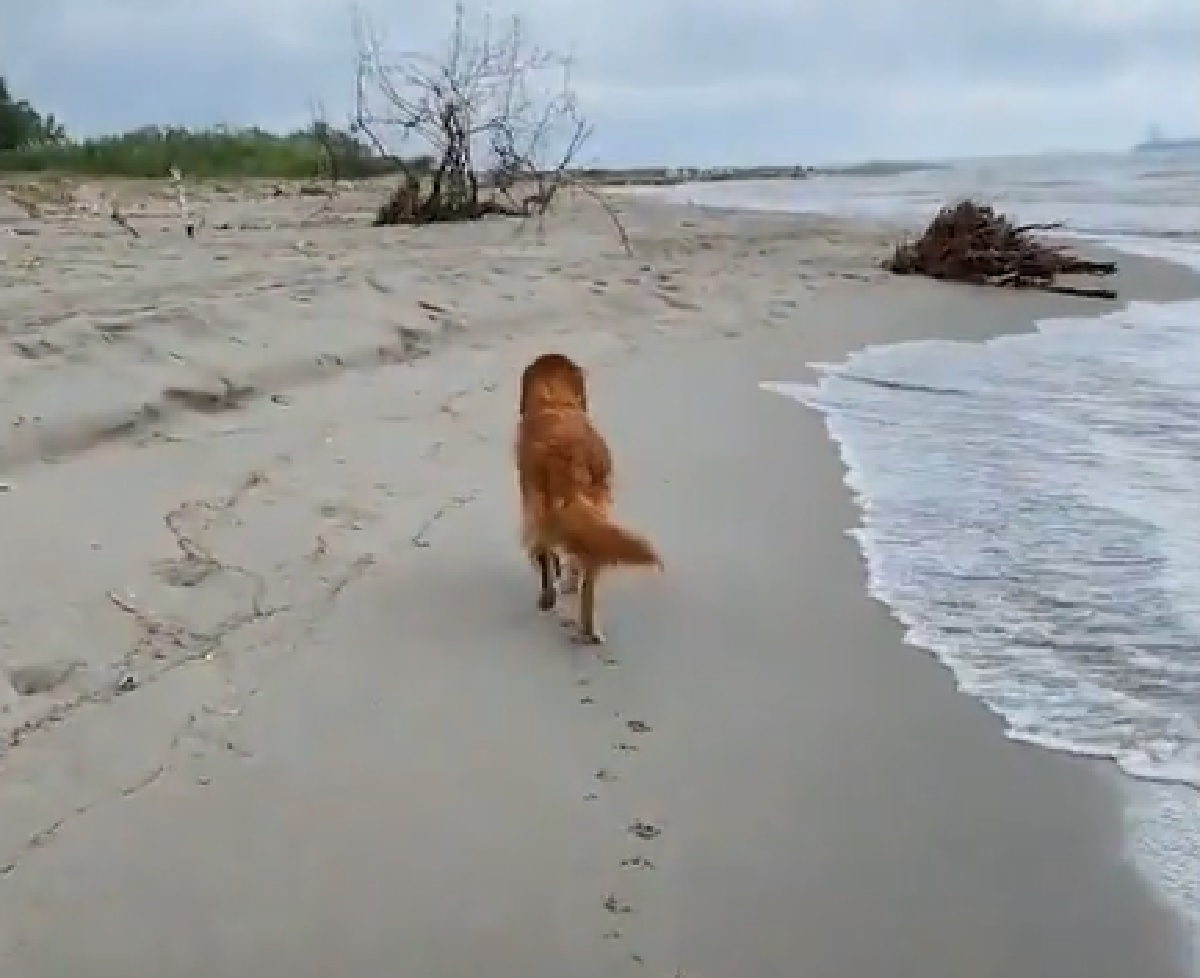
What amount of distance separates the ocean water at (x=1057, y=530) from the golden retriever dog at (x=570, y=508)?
2.54 feet

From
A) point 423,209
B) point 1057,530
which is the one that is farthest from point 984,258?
point 1057,530

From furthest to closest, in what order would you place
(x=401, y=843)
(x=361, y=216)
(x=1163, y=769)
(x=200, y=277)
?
1. (x=361, y=216)
2. (x=200, y=277)
3. (x=1163, y=769)
4. (x=401, y=843)

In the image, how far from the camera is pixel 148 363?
559 centimetres

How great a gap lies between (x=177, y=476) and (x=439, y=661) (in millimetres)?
1563

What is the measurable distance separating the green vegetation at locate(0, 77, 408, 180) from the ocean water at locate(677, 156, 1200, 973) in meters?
14.8

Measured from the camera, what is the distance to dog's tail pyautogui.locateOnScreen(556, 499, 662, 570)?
11.2 ft

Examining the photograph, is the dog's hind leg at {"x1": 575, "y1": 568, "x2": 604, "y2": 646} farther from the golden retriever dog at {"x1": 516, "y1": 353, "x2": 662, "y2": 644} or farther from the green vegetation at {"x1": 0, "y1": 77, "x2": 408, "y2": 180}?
the green vegetation at {"x1": 0, "y1": 77, "x2": 408, "y2": 180}

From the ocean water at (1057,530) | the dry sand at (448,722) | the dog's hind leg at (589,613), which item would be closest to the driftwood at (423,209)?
the ocean water at (1057,530)

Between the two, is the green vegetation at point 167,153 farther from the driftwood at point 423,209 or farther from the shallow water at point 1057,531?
the shallow water at point 1057,531

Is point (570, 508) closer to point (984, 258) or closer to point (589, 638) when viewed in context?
point (589, 638)

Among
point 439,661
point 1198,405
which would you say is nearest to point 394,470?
point 439,661

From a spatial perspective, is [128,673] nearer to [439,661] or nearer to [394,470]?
[439,661]

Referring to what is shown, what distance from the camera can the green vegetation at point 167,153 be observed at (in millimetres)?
23359

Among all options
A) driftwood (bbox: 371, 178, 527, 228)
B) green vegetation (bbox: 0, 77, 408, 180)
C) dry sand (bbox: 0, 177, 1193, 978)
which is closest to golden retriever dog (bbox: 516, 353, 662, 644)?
dry sand (bbox: 0, 177, 1193, 978)
